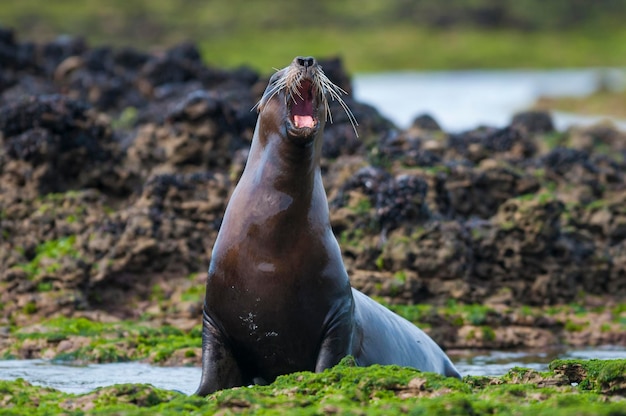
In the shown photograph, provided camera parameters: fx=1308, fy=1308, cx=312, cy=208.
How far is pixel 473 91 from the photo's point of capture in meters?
Result: 77.2

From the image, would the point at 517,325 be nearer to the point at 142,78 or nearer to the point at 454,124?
the point at 142,78

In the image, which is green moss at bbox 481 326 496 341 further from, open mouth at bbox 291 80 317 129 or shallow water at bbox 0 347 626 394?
open mouth at bbox 291 80 317 129

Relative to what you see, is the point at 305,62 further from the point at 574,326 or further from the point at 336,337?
the point at 574,326

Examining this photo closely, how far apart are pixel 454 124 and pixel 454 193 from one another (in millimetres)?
34377

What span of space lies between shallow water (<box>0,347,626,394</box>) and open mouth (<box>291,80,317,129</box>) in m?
2.16

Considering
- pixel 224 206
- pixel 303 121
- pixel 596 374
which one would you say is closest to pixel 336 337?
pixel 303 121

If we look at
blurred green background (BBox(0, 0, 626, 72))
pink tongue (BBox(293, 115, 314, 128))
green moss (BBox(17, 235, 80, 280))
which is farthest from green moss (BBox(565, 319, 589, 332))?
blurred green background (BBox(0, 0, 626, 72))

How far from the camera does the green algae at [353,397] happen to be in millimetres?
6520

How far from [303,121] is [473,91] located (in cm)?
6944

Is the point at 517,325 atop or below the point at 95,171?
below

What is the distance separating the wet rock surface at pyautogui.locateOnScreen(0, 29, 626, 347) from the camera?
1354 cm

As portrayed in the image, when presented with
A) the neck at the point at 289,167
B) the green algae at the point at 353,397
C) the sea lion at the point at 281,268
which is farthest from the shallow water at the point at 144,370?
the green algae at the point at 353,397

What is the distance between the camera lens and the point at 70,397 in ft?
23.9

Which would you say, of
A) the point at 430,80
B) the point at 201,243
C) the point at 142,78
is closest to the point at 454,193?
the point at 201,243
